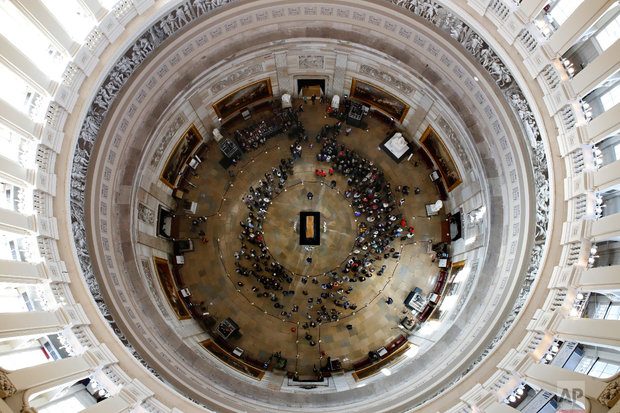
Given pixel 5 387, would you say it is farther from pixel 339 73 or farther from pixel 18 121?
pixel 339 73

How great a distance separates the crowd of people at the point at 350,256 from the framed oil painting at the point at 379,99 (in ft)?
8.90

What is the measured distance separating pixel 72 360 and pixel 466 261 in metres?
21.4

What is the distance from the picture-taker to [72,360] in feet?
48.2

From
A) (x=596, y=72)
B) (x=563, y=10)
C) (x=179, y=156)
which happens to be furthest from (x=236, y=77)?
(x=596, y=72)

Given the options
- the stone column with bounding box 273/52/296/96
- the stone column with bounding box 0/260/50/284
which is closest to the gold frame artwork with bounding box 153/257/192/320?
the stone column with bounding box 0/260/50/284

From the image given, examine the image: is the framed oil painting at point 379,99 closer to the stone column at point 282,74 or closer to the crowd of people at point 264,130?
the stone column at point 282,74

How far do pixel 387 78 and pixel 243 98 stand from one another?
9.76 meters

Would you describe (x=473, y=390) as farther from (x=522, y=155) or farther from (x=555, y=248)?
(x=522, y=155)

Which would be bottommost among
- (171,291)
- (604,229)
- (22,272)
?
(22,272)

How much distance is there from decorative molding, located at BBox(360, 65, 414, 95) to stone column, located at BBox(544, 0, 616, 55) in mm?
8816

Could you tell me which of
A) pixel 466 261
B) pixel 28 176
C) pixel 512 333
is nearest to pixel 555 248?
pixel 512 333

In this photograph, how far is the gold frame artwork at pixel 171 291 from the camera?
22797mm

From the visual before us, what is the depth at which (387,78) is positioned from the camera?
23453 millimetres

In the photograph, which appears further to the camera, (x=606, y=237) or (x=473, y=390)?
(x=473, y=390)
